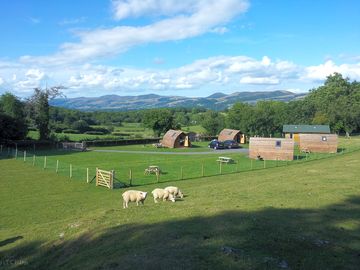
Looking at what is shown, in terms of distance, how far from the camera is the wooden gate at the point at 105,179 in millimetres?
29998

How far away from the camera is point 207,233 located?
12047 mm

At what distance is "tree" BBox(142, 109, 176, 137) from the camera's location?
89438 millimetres

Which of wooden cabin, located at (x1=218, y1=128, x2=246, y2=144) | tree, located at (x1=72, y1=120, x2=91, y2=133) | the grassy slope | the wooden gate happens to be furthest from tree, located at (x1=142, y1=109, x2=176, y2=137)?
A: the grassy slope

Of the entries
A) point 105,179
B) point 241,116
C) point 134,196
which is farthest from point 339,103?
point 134,196

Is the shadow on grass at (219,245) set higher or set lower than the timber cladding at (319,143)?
lower

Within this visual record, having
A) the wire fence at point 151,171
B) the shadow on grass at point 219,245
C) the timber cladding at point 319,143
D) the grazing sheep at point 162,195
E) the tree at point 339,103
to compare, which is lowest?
the wire fence at point 151,171

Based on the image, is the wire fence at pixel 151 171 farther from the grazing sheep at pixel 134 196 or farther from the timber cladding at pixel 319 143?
the timber cladding at pixel 319 143

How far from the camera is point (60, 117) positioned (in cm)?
13688

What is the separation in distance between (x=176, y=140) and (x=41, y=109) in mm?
29135

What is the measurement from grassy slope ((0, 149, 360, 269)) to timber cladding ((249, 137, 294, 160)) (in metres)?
28.0

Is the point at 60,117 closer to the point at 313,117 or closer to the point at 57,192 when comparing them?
the point at 313,117

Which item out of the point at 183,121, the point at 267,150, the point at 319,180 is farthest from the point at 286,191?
the point at 183,121

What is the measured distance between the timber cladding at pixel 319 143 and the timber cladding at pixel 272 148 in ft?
40.9

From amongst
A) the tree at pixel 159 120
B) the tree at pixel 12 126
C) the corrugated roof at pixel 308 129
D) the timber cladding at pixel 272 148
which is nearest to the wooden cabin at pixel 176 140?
the tree at pixel 159 120
